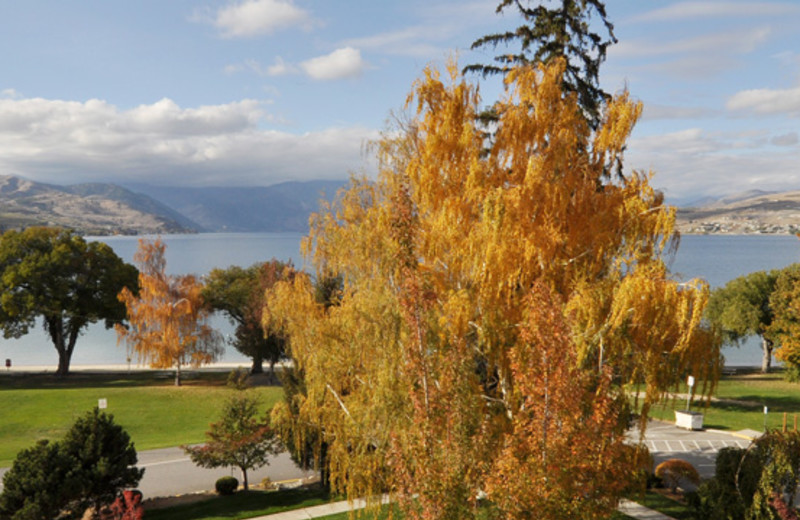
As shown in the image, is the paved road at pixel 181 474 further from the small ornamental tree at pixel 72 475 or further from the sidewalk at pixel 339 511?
the sidewalk at pixel 339 511

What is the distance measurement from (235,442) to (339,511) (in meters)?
4.85

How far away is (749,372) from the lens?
50.4 m

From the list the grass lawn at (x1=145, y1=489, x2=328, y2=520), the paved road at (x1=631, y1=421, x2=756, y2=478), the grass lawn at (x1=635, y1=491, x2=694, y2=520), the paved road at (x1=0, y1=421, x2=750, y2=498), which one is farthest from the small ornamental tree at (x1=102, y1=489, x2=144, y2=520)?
the paved road at (x1=631, y1=421, x2=756, y2=478)

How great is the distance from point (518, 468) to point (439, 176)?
9.40 meters

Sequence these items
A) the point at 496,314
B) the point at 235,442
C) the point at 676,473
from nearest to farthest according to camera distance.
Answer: the point at 496,314 → the point at 676,473 → the point at 235,442

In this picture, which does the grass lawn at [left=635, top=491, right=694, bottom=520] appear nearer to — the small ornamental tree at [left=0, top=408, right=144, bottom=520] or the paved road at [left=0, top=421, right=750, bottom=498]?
the paved road at [left=0, top=421, right=750, bottom=498]

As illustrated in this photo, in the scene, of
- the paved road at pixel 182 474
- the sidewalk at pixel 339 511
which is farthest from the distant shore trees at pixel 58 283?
the sidewalk at pixel 339 511

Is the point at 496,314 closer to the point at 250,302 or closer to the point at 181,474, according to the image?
the point at 181,474

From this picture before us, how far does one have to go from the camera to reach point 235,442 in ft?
67.2

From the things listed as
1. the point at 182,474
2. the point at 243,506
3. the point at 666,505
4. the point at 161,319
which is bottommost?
the point at 182,474

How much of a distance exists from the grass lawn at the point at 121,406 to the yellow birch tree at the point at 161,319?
2.39 meters

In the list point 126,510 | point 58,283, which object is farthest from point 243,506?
point 58,283

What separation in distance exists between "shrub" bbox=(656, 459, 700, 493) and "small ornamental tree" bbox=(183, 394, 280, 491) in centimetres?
1433

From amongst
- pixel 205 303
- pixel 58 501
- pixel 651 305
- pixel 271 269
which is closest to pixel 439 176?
pixel 651 305
